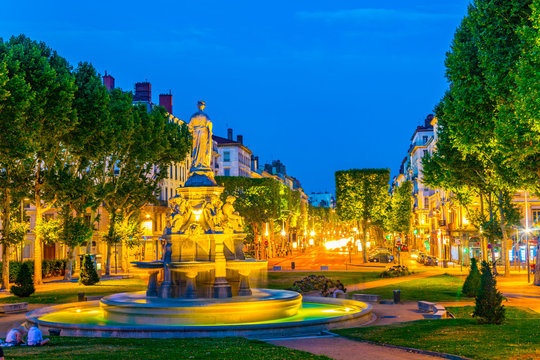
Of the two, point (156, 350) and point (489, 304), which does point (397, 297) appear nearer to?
point (489, 304)

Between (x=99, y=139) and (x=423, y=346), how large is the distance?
34358mm

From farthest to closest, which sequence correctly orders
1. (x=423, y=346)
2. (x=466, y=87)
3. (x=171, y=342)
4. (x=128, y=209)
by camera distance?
(x=128, y=209) < (x=466, y=87) < (x=171, y=342) < (x=423, y=346)

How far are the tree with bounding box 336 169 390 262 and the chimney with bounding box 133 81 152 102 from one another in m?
29.0

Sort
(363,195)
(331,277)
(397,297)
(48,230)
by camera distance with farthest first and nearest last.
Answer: (363,195), (331,277), (48,230), (397,297)

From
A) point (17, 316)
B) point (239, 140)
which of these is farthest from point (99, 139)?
point (239, 140)

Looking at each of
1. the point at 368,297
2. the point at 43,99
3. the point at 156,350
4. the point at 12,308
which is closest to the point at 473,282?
the point at 368,297

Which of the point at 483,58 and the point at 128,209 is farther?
the point at 128,209

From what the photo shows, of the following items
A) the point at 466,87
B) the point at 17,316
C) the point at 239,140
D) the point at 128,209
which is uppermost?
the point at 239,140

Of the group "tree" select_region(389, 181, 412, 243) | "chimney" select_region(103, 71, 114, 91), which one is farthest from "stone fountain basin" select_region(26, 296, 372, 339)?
"tree" select_region(389, 181, 412, 243)

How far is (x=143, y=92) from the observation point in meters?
90.7

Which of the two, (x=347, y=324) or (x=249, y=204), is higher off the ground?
(x=249, y=204)

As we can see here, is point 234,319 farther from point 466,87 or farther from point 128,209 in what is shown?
point 128,209

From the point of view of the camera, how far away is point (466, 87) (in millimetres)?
29391

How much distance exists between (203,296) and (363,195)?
2202 inches
